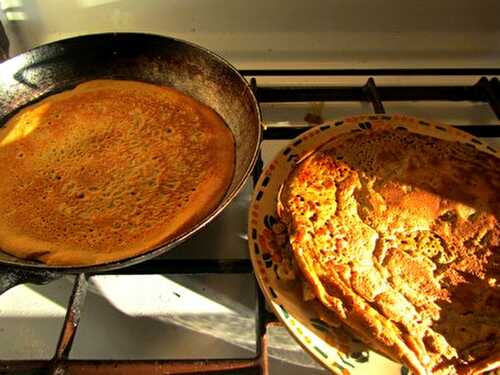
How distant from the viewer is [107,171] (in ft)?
2.69

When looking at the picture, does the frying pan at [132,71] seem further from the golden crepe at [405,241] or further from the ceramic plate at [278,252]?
the golden crepe at [405,241]

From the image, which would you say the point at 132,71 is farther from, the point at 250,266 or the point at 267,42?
the point at 250,266

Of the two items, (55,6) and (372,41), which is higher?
(55,6)

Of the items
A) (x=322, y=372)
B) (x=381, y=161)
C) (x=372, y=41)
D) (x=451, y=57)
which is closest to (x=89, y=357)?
(x=322, y=372)

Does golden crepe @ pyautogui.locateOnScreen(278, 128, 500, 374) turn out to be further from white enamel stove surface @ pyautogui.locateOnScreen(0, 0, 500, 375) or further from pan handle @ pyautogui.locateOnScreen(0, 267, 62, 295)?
pan handle @ pyautogui.locateOnScreen(0, 267, 62, 295)

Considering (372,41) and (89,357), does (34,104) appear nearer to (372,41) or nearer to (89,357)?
(89,357)

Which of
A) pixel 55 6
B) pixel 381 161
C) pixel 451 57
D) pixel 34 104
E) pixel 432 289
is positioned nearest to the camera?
pixel 432 289

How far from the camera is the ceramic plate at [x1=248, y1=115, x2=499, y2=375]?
581 mm

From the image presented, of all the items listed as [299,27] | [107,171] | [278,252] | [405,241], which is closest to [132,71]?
[107,171]

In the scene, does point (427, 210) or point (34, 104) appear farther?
point (34, 104)

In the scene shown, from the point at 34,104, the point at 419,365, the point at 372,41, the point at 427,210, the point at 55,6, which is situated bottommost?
the point at 419,365

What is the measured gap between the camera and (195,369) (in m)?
0.60

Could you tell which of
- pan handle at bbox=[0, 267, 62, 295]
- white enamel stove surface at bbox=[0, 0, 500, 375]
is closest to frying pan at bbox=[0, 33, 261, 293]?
white enamel stove surface at bbox=[0, 0, 500, 375]

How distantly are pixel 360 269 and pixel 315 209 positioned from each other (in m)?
0.12
